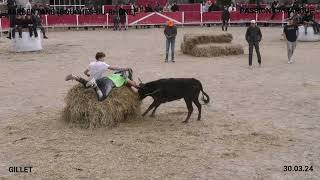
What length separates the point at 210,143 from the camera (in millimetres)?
9078

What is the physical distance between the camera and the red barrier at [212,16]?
3788 cm

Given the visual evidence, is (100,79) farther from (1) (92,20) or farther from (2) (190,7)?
(2) (190,7)

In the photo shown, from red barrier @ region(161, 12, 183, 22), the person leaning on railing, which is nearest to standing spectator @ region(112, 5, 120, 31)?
red barrier @ region(161, 12, 183, 22)

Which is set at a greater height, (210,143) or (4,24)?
(4,24)

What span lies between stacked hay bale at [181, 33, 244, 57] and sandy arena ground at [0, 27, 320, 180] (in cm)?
312

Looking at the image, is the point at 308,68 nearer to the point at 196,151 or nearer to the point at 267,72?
the point at 267,72

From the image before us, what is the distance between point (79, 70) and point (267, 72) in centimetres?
623

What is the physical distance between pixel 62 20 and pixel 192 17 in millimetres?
9328

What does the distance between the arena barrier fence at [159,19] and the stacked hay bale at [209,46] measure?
549 inches

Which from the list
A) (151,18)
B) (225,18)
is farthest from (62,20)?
(225,18)

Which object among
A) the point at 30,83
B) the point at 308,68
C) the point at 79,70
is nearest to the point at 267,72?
the point at 308,68

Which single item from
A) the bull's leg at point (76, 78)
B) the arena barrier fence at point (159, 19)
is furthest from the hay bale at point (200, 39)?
the arena barrier fence at point (159, 19)

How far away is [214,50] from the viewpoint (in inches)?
833

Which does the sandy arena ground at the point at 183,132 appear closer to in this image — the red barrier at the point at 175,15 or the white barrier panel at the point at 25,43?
the white barrier panel at the point at 25,43
